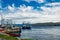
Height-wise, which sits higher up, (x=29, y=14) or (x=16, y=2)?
(x=16, y=2)

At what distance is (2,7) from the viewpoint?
4168 mm

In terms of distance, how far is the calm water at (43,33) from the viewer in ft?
13.3

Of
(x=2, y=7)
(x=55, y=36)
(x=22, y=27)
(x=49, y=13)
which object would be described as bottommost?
(x=55, y=36)

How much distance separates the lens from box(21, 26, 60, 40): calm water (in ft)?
13.3

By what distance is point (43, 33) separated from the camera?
13.6 feet

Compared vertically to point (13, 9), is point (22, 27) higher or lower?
lower

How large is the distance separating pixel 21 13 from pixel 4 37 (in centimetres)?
74

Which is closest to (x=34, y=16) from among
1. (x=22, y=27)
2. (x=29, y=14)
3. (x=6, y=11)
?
(x=29, y=14)

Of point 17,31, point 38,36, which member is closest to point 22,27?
point 17,31

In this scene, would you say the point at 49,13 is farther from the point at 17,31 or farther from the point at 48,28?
the point at 17,31

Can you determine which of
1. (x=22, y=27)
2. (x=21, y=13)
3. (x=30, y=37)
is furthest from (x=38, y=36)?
(x=21, y=13)

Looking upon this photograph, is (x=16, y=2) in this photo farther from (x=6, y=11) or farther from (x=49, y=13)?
(x=49, y=13)

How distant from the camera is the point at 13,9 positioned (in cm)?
414

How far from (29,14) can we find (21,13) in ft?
0.66
